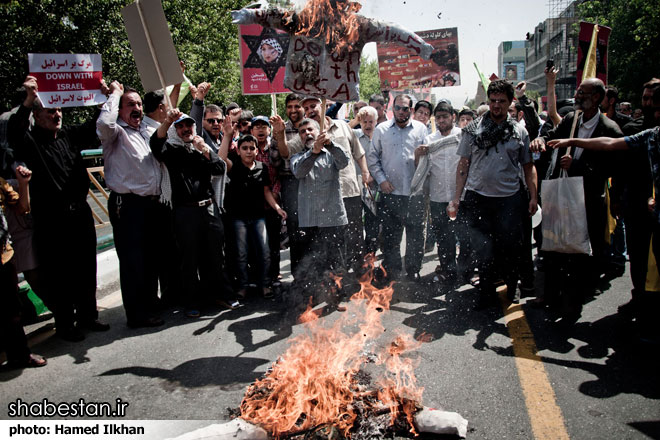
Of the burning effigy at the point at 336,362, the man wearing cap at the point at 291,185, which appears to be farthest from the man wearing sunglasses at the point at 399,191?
the man wearing cap at the point at 291,185

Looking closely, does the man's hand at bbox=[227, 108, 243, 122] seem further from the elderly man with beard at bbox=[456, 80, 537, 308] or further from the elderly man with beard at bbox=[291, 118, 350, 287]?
the elderly man with beard at bbox=[456, 80, 537, 308]

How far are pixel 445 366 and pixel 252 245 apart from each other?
2.87m

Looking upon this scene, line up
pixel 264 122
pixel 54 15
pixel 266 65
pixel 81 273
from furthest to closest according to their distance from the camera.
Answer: pixel 54 15, pixel 266 65, pixel 264 122, pixel 81 273

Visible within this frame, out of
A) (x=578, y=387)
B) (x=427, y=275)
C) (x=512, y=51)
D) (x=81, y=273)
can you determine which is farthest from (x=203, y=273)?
(x=512, y=51)

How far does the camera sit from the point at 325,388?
285 cm

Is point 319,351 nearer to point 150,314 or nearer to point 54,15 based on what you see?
point 150,314

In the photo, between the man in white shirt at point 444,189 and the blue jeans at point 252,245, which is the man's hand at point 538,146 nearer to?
the man in white shirt at point 444,189

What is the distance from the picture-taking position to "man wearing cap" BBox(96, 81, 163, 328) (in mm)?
4590

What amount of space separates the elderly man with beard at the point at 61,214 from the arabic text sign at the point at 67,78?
15 cm

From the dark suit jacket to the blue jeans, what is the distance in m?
3.43

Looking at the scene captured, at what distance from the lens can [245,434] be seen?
2516mm

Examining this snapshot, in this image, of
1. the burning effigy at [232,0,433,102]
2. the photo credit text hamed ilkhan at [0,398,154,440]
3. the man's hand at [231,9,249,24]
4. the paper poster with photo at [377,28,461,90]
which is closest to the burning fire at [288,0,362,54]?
the burning effigy at [232,0,433,102]

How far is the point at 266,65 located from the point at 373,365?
14.8ft

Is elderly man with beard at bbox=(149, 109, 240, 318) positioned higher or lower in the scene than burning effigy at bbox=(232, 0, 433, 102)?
lower
